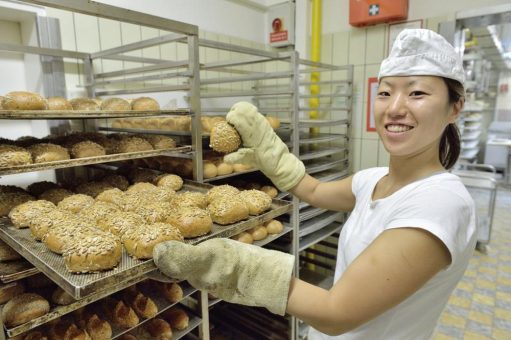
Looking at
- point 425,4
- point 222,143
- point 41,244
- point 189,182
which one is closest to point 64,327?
point 41,244

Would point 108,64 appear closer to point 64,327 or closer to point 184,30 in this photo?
point 184,30

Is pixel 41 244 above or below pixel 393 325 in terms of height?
above

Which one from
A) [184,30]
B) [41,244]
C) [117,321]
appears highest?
[184,30]

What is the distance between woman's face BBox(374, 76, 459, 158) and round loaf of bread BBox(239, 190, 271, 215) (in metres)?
0.58

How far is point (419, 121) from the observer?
33.5 inches

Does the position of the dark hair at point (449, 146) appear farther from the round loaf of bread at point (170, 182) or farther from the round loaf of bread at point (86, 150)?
the round loaf of bread at point (86, 150)

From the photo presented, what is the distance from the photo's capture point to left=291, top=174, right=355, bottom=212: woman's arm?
133cm

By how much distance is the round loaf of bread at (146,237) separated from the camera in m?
0.96

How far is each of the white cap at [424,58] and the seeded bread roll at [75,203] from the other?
122cm

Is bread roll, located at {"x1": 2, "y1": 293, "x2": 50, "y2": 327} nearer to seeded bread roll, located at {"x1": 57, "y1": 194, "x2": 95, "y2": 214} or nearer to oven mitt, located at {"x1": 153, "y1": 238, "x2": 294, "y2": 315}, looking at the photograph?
seeded bread roll, located at {"x1": 57, "y1": 194, "x2": 95, "y2": 214}

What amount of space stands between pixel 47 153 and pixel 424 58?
136 cm

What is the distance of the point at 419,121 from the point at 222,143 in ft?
2.36

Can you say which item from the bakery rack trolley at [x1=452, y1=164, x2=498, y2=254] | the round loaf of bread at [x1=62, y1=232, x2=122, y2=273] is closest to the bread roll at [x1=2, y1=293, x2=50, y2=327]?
the round loaf of bread at [x1=62, y1=232, x2=122, y2=273]

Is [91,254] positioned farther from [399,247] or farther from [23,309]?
[399,247]
